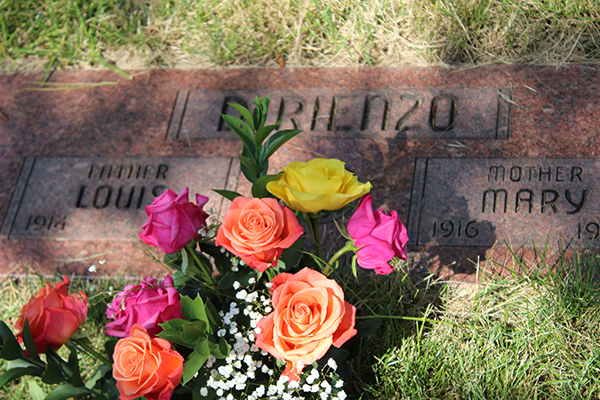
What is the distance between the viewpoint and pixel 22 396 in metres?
2.03

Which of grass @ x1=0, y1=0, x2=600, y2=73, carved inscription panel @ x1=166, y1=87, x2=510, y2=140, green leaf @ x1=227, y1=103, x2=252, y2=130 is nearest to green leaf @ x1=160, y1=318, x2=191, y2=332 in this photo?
green leaf @ x1=227, y1=103, x2=252, y2=130

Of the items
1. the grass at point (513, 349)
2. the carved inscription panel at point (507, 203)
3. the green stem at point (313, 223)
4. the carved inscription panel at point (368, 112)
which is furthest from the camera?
the carved inscription panel at point (368, 112)

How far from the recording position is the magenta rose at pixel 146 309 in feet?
4.40

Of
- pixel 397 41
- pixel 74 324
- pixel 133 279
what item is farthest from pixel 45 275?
pixel 397 41

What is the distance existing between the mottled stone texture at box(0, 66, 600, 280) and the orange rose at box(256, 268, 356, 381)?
887 millimetres

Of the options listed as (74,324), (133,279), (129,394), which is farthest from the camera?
(133,279)

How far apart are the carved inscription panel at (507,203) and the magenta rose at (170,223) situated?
100cm

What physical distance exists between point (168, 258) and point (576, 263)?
1.35 meters

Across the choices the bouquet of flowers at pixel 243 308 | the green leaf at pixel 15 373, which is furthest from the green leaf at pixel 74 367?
the green leaf at pixel 15 373

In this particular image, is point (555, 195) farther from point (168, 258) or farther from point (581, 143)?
point (168, 258)

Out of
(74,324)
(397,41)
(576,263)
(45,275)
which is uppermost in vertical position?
(397,41)

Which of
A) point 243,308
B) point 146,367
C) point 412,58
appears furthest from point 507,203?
point 146,367

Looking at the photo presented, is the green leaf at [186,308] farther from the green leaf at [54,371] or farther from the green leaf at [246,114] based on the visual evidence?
the green leaf at [246,114]

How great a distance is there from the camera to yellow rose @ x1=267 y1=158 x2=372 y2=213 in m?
1.20
